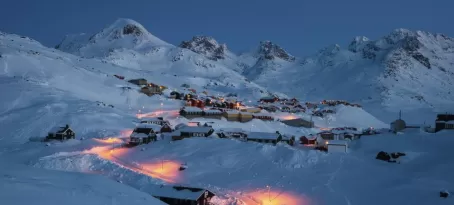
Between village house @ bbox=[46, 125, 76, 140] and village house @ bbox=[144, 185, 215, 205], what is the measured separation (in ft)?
71.0

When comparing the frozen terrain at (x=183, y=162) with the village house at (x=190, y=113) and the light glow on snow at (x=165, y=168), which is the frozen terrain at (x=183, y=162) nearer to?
the light glow on snow at (x=165, y=168)

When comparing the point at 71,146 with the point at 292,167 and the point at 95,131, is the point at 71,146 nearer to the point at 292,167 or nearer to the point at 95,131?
the point at 95,131

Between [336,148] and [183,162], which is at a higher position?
[336,148]

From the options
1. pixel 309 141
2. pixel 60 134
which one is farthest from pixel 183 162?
pixel 309 141

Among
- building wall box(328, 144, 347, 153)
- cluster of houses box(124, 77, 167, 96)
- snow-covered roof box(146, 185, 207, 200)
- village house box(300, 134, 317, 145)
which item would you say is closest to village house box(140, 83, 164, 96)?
cluster of houses box(124, 77, 167, 96)

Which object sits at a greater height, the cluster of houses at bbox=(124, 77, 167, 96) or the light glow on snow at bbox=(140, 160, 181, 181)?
the cluster of houses at bbox=(124, 77, 167, 96)

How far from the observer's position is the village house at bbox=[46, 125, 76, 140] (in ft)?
151

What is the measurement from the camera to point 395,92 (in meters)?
169

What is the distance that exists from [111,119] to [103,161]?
22.0 meters

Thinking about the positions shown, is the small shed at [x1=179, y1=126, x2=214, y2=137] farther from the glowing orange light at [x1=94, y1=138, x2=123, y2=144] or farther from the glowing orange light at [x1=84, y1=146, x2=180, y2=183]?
the glowing orange light at [x1=84, y1=146, x2=180, y2=183]

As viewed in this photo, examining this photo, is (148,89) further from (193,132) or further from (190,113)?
(193,132)

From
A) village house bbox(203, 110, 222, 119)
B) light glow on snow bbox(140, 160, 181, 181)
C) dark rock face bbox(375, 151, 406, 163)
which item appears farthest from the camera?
village house bbox(203, 110, 222, 119)

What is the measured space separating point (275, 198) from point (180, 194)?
7194 millimetres

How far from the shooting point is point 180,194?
27203 mm
